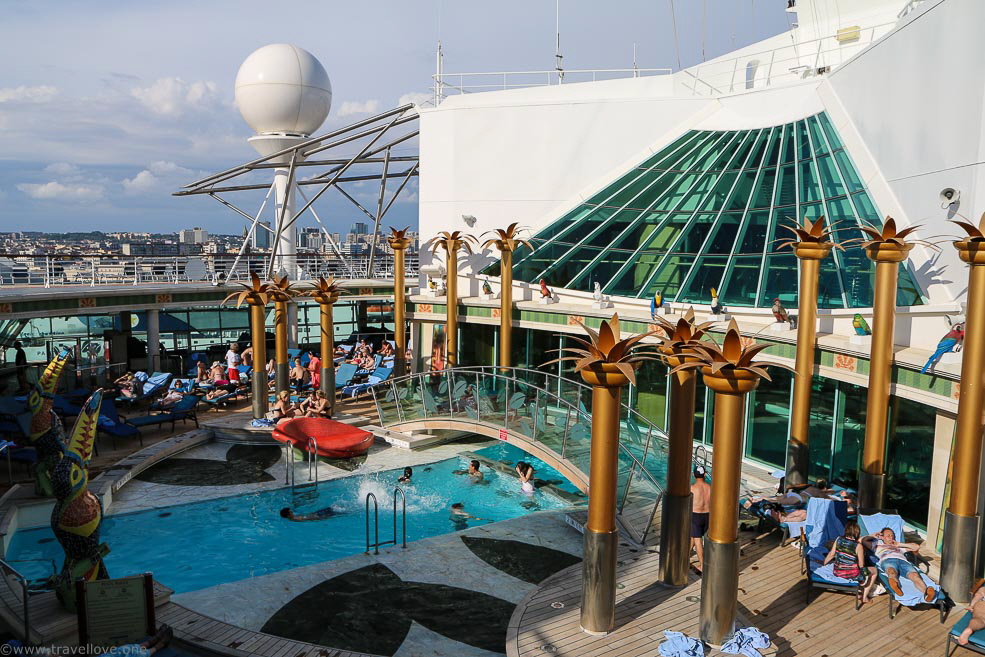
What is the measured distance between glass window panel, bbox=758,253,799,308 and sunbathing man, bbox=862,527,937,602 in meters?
6.94

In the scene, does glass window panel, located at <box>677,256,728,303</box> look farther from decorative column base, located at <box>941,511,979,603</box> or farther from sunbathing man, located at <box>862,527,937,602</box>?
decorative column base, located at <box>941,511,979,603</box>

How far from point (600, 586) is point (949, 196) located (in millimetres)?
8469

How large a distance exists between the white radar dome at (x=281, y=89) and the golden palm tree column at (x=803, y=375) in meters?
19.4

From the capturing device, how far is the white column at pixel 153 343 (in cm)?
2417

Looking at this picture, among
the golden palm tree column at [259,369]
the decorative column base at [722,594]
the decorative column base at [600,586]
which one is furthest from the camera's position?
the golden palm tree column at [259,369]

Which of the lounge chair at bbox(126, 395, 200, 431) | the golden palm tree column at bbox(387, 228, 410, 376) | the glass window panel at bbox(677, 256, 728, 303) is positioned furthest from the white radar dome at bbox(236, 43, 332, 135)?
the glass window panel at bbox(677, 256, 728, 303)

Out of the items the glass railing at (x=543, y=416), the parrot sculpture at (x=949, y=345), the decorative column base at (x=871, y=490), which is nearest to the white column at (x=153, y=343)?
the glass railing at (x=543, y=416)

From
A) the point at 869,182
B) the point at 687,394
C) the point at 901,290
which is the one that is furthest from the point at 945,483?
the point at 869,182

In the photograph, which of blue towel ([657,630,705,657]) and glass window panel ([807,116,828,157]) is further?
glass window panel ([807,116,828,157])

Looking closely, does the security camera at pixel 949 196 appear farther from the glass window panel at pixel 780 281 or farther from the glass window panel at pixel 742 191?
the glass window panel at pixel 742 191

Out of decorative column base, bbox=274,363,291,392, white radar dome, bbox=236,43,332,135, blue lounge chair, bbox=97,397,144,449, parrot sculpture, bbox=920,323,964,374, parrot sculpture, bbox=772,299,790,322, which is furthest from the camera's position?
white radar dome, bbox=236,43,332,135

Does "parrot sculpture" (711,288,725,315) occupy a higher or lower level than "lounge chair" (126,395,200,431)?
higher

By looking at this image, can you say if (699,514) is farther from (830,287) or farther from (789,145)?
(789,145)

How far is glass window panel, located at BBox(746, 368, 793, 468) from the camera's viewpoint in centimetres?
1537
